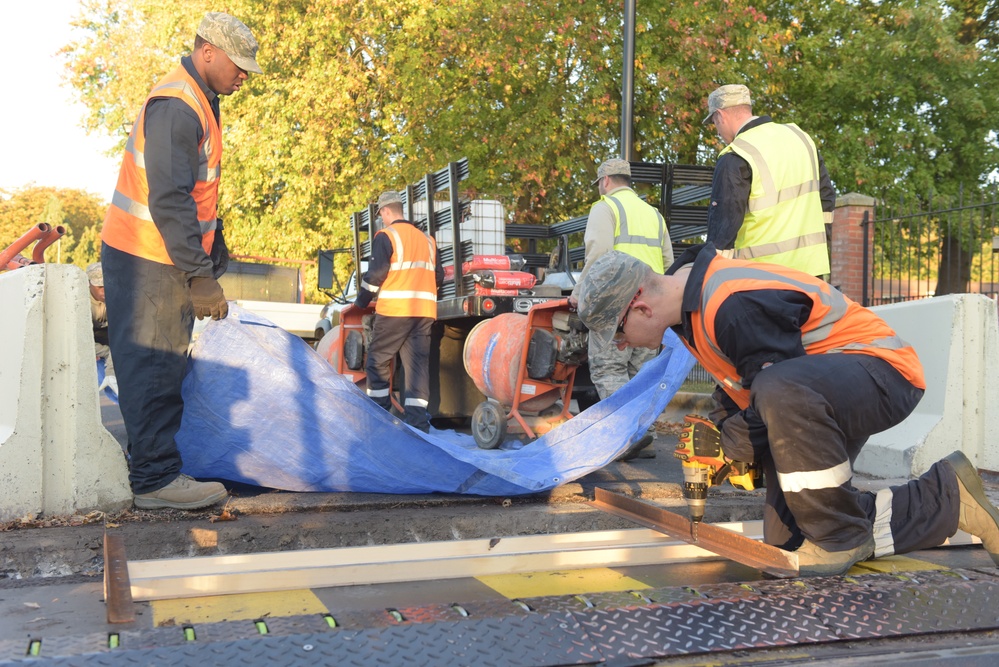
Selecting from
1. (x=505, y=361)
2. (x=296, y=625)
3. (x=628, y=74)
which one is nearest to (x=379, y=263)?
(x=505, y=361)

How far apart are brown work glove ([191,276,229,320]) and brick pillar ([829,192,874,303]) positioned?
878 centimetres

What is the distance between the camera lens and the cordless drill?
3.64 meters

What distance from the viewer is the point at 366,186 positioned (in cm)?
1875

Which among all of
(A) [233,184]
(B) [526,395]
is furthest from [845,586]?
(A) [233,184]

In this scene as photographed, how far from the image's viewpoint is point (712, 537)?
12.4 feet

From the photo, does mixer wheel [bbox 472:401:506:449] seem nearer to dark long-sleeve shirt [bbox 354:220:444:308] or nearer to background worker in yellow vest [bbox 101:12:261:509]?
dark long-sleeve shirt [bbox 354:220:444:308]

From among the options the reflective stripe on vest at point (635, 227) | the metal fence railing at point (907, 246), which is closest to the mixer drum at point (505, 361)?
the reflective stripe on vest at point (635, 227)

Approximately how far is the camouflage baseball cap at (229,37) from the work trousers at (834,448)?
286 cm

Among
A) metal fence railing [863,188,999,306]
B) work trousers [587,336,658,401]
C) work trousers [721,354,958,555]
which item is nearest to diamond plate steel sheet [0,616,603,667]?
work trousers [721,354,958,555]

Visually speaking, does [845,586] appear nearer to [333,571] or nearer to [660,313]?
[660,313]

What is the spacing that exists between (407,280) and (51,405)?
385 cm

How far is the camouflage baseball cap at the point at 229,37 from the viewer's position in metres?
4.64

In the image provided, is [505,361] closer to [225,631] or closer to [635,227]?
[635,227]

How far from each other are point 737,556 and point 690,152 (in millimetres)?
14984
